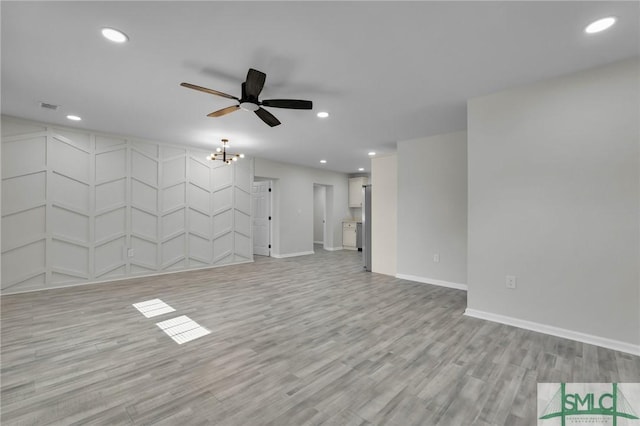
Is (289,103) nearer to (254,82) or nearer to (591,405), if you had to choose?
(254,82)

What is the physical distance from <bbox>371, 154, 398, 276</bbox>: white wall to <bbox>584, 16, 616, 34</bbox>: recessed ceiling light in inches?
133

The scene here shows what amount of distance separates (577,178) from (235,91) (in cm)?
355

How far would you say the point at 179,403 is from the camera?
5.63 feet

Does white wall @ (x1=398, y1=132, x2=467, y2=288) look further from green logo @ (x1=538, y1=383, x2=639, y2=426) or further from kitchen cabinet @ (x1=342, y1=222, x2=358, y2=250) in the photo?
kitchen cabinet @ (x1=342, y1=222, x2=358, y2=250)

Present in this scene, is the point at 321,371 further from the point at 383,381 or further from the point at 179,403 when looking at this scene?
the point at 179,403

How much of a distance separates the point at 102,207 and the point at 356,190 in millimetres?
6921

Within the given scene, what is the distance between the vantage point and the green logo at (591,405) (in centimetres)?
163

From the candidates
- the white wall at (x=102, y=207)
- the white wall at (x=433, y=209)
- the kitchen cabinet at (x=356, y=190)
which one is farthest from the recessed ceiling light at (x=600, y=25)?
the kitchen cabinet at (x=356, y=190)

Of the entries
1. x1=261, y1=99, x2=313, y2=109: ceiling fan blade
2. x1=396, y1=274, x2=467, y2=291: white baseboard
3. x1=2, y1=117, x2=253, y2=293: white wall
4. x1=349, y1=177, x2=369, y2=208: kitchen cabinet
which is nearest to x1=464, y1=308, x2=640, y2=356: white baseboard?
x1=396, y1=274, x2=467, y2=291: white baseboard

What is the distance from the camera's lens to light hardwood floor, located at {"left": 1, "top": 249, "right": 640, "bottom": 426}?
5.40 feet

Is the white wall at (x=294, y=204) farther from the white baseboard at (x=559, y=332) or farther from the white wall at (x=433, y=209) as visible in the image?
the white baseboard at (x=559, y=332)

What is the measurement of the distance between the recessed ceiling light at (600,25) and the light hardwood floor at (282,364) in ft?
8.27

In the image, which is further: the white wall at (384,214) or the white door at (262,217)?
the white door at (262,217)

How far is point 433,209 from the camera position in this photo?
15.4 ft
